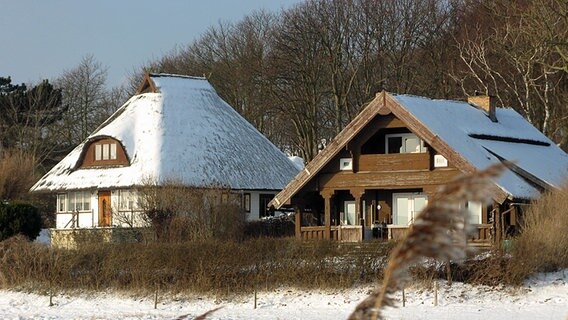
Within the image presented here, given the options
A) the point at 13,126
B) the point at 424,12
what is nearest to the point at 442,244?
the point at 424,12

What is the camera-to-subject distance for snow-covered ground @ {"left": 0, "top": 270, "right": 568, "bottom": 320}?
27281 millimetres

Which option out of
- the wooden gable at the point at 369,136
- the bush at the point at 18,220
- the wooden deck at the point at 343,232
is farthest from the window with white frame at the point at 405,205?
the bush at the point at 18,220

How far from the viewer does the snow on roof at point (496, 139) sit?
115 ft

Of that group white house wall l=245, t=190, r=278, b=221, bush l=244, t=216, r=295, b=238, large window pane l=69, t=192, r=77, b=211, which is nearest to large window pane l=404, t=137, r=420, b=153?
bush l=244, t=216, r=295, b=238

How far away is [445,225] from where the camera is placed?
7.91ft

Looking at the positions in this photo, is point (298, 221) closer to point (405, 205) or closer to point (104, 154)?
point (405, 205)

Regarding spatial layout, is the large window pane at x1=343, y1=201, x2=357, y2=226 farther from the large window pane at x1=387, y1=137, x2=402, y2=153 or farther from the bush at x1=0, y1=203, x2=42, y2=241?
the bush at x1=0, y1=203, x2=42, y2=241

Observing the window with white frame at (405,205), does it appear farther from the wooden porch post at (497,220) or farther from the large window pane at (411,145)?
the wooden porch post at (497,220)

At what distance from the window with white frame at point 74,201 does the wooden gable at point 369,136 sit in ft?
42.6

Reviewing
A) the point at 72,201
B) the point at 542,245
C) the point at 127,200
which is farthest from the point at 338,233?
the point at 72,201

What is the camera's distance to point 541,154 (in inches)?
1583

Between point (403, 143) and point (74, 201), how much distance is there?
18.5 meters

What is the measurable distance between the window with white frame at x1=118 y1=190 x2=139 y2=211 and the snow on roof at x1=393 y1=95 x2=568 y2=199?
13.6 meters

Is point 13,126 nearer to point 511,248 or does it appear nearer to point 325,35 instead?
point 325,35
